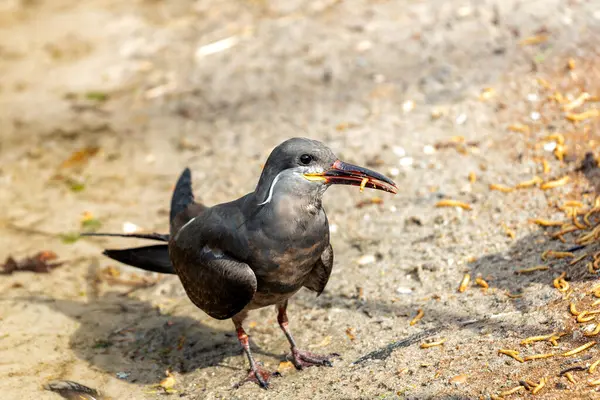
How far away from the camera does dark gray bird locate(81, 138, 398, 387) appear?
14.3 feet

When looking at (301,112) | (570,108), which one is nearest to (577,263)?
(570,108)

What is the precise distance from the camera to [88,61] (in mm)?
9695

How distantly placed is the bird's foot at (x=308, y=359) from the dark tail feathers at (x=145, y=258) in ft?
3.53

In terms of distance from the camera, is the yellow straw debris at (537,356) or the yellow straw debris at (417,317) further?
the yellow straw debris at (417,317)

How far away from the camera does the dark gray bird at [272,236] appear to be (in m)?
4.36

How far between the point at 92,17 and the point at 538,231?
Result: 7.46 m

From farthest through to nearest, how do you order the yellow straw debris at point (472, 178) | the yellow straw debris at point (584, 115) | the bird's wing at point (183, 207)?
the yellow straw debris at point (584, 115), the yellow straw debris at point (472, 178), the bird's wing at point (183, 207)

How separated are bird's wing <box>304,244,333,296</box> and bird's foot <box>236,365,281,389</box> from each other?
0.62 m

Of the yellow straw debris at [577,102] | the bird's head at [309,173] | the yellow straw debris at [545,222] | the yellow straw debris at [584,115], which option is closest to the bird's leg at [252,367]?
the bird's head at [309,173]

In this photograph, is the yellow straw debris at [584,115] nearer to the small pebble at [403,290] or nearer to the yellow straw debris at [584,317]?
the small pebble at [403,290]

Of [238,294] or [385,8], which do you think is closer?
→ [238,294]

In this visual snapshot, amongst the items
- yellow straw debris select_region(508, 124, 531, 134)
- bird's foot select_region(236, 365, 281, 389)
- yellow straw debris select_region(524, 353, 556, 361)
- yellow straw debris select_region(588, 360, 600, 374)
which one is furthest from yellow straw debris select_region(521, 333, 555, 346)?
yellow straw debris select_region(508, 124, 531, 134)

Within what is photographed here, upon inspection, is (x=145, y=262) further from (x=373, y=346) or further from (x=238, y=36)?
(x=238, y=36)

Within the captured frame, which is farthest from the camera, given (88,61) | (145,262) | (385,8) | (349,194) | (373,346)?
(88,61)
